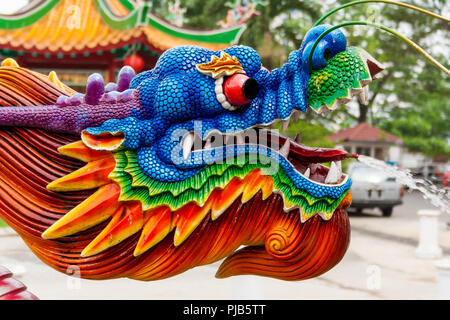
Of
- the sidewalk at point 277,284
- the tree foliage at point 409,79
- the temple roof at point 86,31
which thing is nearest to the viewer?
the sidewalk at point 277,284

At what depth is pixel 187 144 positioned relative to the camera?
146cm

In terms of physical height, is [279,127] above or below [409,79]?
below

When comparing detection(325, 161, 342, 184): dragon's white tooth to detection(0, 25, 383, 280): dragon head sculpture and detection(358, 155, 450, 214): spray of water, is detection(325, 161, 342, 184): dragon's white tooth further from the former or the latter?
detection(358, 155, 450, 214): spray of water

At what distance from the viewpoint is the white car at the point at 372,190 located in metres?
8.41

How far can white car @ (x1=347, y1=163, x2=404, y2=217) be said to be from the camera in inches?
331

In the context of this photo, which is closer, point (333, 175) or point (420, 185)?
point (333, 175)

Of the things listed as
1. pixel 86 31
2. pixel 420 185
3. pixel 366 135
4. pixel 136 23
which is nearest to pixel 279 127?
pixel 420 185

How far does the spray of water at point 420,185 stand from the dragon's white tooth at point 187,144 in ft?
1.94

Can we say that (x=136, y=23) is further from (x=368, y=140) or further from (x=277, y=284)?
(x=368, y=140)

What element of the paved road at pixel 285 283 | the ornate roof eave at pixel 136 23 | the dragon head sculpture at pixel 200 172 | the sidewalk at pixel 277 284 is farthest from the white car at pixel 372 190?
the dragon head sculpture at pixel 200 172

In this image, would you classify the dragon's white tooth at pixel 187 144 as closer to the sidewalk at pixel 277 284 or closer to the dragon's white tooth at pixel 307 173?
the dragon's white tooth at pixel 307 173

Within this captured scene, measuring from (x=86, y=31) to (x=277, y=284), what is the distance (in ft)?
12.6

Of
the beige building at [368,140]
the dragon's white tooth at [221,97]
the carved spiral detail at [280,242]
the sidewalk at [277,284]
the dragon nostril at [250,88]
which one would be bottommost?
the sidewalk at [277,284]

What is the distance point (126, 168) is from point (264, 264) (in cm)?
53
